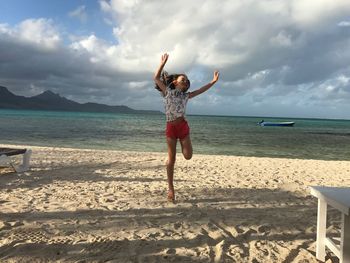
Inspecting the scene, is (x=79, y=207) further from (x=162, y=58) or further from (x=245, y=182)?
(x=245, y=182)

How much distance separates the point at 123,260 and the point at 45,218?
1.71 meters

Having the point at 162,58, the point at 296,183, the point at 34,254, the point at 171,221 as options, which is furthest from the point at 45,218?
the point at 296,183

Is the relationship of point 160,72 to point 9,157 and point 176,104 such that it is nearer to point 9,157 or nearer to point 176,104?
point 176,104

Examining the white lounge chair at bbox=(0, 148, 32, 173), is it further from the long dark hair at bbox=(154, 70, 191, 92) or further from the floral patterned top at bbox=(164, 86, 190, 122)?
the floral patterned top at bbox=(164, 86, 190, 122)

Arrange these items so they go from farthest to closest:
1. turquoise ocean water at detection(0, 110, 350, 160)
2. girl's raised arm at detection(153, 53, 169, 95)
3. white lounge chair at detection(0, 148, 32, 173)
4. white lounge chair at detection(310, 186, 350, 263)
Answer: turquoise ocean water at detection(0, 110, 350, 160), white lounge chair at detection(0, 148, 32, 173), girl's raised arm at detection(153, 53, 169, 95), white lounge chair at detection(310, 186, 350, 263)

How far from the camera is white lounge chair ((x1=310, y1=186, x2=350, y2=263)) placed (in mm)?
2699

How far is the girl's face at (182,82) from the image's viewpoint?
16.5ft

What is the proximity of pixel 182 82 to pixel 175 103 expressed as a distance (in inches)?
14.1

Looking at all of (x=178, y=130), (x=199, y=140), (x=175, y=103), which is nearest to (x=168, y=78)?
(x=175, y=103)

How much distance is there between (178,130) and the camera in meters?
5.03

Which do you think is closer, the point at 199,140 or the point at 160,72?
the point at 160,72

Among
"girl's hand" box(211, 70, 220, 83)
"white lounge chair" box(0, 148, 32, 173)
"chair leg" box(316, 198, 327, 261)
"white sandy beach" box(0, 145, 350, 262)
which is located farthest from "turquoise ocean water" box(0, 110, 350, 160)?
"chair leg" box(316, 198, 327, 261)

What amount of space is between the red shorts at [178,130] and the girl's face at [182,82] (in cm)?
53

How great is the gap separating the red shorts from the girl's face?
1.74ft
